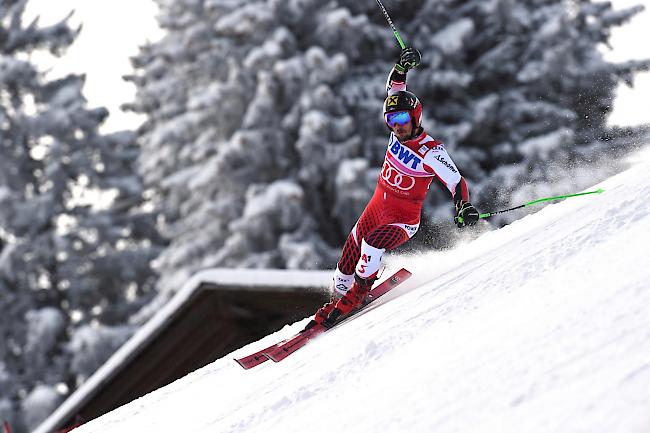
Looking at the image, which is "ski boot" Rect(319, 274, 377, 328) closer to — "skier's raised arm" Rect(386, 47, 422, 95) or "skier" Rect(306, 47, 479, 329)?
"skier" Rect(306, 47, 479, 329)

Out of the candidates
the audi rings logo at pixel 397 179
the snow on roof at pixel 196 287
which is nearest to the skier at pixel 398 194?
the audi rings logo at pixel 397 179

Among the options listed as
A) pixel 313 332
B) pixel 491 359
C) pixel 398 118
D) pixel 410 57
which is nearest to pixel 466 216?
pixel 398 118

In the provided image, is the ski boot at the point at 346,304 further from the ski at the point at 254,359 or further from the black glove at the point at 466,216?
the black glove at the point at 466,216

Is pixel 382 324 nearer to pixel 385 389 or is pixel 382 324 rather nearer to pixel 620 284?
pixel 385 389

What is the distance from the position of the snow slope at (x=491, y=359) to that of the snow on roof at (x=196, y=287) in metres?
2.47

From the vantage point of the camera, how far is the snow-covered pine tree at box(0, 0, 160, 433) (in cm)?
1828

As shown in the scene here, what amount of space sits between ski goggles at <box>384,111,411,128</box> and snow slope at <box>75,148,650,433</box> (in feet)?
3.50

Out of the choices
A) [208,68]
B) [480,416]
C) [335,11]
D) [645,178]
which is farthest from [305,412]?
[208,68]

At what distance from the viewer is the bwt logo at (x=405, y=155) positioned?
5.27m

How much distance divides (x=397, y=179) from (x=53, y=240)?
49.6 feet

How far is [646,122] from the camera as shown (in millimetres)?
14469

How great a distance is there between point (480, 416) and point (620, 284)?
3.00 feet

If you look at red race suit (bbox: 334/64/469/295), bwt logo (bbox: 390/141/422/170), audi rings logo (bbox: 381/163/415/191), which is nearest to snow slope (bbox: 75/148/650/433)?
red race suit (bbox: 334/64/469/295)

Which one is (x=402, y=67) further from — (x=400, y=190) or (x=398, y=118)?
(x=400, y=190)
